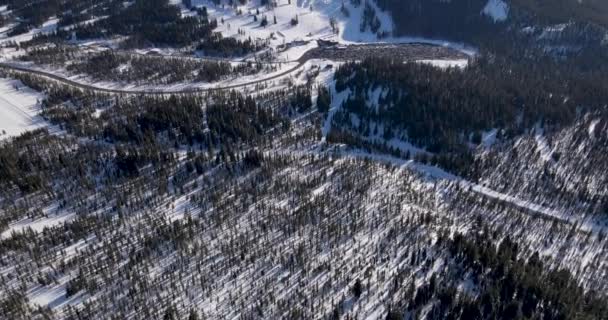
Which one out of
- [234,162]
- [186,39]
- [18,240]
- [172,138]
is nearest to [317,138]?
[234,162]

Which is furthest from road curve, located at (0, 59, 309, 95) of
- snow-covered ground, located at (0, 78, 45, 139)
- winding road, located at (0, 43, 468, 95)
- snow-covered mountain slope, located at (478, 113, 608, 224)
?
snow-covered mountain slope, located at (478, 113, 608, 224)

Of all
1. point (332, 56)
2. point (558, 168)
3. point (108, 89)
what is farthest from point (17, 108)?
point (558, 168)

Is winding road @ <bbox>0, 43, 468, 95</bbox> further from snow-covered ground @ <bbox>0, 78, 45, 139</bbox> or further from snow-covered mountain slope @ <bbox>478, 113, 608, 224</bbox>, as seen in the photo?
snow-covered mountain slope @ <bbox>478, 113, 608, 224</bbox>

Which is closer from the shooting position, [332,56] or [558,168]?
[558,168]

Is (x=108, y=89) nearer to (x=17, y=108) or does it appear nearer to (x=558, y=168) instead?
(x=17, y=108)

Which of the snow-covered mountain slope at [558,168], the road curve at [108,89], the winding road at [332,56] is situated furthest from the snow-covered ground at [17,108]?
the snow-covered mountain slope at [558,168]

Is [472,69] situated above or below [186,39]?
below

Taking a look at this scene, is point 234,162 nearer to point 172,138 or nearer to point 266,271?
point 172,138

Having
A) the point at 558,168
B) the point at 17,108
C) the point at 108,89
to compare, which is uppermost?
the point at 17,108
